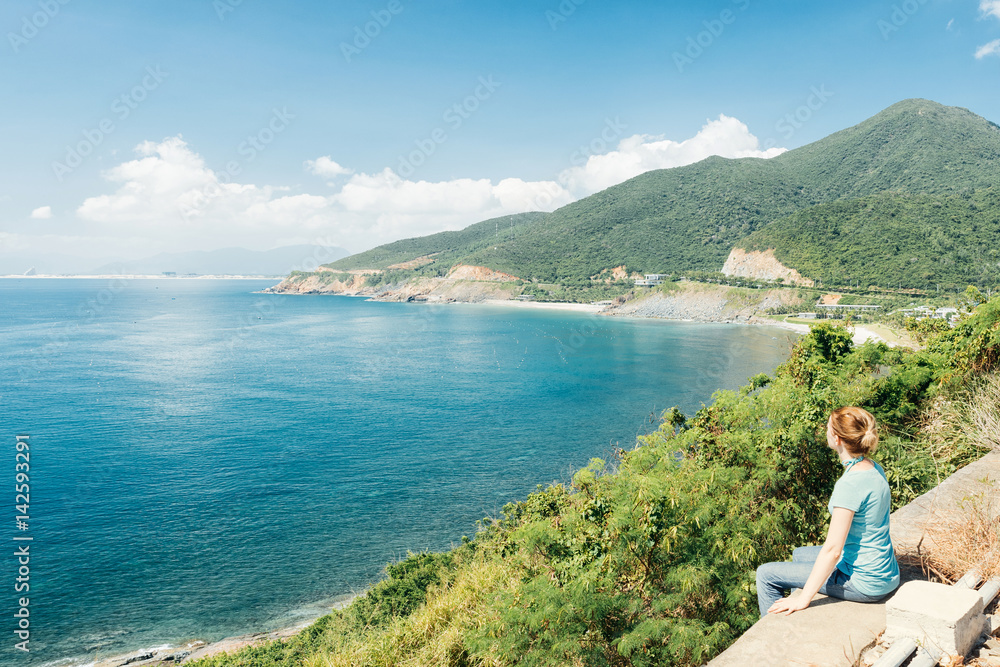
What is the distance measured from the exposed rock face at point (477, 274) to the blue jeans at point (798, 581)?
474 feet

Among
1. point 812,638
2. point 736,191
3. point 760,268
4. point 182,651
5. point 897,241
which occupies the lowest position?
point 182,651

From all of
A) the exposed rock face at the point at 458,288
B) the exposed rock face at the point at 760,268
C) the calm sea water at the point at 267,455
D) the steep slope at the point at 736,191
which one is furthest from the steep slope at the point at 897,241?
the exposed rock face at the point at 458,288

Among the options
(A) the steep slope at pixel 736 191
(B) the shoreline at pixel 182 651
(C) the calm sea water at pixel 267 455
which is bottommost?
(B) the shoreline at pixel 182 651

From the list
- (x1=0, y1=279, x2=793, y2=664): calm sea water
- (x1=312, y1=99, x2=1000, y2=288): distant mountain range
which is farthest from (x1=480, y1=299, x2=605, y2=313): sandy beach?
(x1=0, y1=279, x2=793, y2=664): calm sea water

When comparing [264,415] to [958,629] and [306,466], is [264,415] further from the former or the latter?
[958,629]

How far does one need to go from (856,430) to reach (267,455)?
29.3 meters

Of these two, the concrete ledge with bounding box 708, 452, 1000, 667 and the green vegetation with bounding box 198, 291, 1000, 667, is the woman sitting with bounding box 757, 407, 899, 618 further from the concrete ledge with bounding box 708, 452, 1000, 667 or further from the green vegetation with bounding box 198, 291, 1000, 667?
the green vegetation with bounding box 198, 291, 1000, 667

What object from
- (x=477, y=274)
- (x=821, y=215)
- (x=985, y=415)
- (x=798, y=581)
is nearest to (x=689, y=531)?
(x=798, y=581)

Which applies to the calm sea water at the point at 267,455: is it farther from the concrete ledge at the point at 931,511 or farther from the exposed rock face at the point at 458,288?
the exposed rock face at the point at 458,288

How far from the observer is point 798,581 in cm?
374

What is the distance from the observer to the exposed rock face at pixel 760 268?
99.4 m

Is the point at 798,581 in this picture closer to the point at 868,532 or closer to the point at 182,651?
the point at 868,532

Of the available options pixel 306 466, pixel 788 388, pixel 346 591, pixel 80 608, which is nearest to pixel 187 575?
pixel 80 608

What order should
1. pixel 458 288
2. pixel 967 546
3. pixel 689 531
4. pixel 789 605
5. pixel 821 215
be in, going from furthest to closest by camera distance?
pixel 458 288 → pixel 821 215 → pixel 689 531 → pixel 967 546 → pixel 789 605
